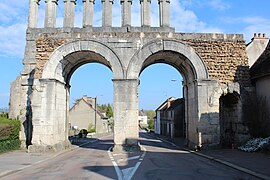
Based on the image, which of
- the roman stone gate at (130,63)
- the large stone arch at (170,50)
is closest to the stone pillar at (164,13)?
the roman stone gate at (130,63)

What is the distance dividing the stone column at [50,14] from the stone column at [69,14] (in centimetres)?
93

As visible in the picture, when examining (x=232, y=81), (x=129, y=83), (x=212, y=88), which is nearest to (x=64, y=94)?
(x=129, y=83)

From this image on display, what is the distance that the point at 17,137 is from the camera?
55.2 ft

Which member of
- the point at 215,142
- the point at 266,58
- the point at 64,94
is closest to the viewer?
the point at 215,142

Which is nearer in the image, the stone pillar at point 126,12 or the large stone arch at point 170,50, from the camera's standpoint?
the large stone arch at point 170,50

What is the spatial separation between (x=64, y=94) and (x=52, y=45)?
11.4ft

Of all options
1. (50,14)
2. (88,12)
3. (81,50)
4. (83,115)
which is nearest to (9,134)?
(81,50)

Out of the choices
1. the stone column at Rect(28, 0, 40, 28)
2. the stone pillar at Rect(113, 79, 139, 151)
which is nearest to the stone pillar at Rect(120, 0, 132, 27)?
the stone pillar at Rect(113, 79, 139, 151)

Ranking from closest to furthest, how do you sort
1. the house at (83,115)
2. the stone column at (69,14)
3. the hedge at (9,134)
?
the hedge at (9,134), the stone column at (69,14), the house at (83,115)

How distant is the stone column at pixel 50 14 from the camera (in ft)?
56.2

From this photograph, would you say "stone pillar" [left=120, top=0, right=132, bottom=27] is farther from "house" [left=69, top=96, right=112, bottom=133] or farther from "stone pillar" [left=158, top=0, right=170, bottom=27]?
"house" [left=69, top=96, right=112, bottom=133]

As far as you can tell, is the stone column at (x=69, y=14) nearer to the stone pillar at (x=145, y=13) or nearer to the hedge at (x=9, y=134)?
the stone pillar at (x=145, y=13)

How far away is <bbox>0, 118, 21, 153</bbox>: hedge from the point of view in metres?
14.8

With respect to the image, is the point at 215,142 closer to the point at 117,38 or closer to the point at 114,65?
the point at 114,65
